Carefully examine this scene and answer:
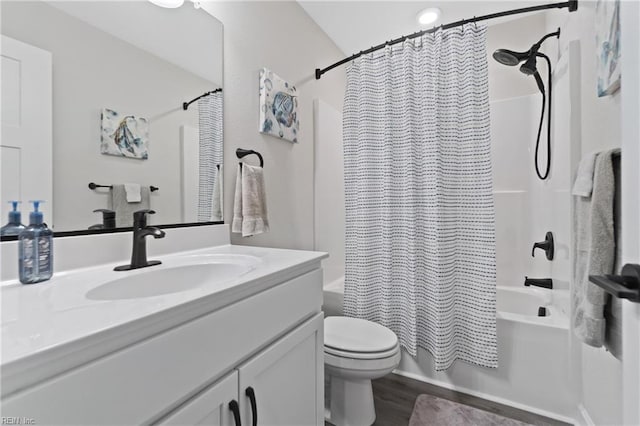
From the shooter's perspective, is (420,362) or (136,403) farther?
(420,362)

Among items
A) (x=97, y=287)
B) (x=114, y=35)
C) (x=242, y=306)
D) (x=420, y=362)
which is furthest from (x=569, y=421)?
(x=114, y=35)

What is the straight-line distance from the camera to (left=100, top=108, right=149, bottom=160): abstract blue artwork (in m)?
0.98

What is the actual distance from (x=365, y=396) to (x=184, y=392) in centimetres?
112

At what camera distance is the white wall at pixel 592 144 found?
1118 millimetres

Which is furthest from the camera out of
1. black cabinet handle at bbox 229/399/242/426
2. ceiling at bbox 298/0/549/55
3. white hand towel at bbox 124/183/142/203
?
ceiling at bbox 298/0/549/55

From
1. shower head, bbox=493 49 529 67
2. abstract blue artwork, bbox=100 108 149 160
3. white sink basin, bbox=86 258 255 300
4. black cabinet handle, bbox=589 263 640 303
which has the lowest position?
white sink basin, bbox=86 258 255 300

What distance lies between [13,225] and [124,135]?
41cm

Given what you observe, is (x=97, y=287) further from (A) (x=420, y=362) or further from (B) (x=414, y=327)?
(A) (x=420, y=362)

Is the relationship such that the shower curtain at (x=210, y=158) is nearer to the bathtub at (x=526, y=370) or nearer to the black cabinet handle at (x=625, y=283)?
the black cabinet handle at (x=625, y=283)

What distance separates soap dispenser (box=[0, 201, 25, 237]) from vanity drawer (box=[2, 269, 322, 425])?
1.93 ft

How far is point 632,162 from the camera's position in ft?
1.80

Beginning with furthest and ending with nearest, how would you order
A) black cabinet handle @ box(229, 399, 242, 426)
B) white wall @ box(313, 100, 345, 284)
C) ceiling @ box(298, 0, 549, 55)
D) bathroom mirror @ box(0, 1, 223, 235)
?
white wall @ box(313, 100, 345, 284)
ceiling @ box(298, 0, 549, 55)
bathroom mirror @ box(0, 1, 223, 235)
black cabinet handle @ box(229, 399, 242, 426)

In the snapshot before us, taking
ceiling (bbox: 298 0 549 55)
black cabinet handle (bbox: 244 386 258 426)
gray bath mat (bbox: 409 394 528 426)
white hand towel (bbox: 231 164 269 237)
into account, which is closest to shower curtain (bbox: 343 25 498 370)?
gray bath mat (bbox: 409 394 528 426)

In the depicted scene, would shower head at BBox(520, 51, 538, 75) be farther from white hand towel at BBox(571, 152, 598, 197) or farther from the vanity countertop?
the vanity countertop
